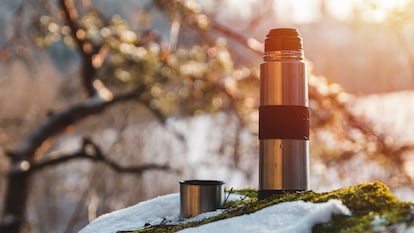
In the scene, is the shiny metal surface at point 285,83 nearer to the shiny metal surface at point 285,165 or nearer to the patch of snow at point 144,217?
the shiny metal surface at point 285,165

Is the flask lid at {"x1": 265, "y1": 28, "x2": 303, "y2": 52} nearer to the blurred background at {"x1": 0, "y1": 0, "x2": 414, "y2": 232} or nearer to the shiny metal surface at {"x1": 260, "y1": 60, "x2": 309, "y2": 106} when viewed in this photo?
the shiny metal surface at {"x1": 260, "y1": 60, "x2": 309, "y2": 106}

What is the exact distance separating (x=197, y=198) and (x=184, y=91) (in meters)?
4.33

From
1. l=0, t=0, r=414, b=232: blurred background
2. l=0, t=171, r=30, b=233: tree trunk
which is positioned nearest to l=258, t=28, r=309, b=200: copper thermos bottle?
l=0, t=0, r=414, b=232: blurred background

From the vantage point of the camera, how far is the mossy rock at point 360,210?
1336 mm

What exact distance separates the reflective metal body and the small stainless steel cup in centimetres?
14

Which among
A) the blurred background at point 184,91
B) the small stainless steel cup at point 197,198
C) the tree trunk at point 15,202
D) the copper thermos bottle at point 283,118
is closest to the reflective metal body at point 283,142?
the copper thermos bottle at point 283,118

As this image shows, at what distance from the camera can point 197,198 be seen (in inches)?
74.8

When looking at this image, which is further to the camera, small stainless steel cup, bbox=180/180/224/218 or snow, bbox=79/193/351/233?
small stainless steel cup, bbox=180/180/224/218

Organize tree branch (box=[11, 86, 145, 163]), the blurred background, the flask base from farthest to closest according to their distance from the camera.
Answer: tree branch (box=[11, 86, 145, 163]) → the blurred background → the flask base

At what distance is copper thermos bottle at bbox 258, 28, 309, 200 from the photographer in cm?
187

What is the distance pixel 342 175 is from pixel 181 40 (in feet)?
6.57

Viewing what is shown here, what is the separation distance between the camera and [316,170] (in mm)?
5930

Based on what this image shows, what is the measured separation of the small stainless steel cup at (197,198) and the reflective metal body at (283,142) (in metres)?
0.14

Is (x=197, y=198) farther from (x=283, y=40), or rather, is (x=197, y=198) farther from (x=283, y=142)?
(x=283, y=40)
